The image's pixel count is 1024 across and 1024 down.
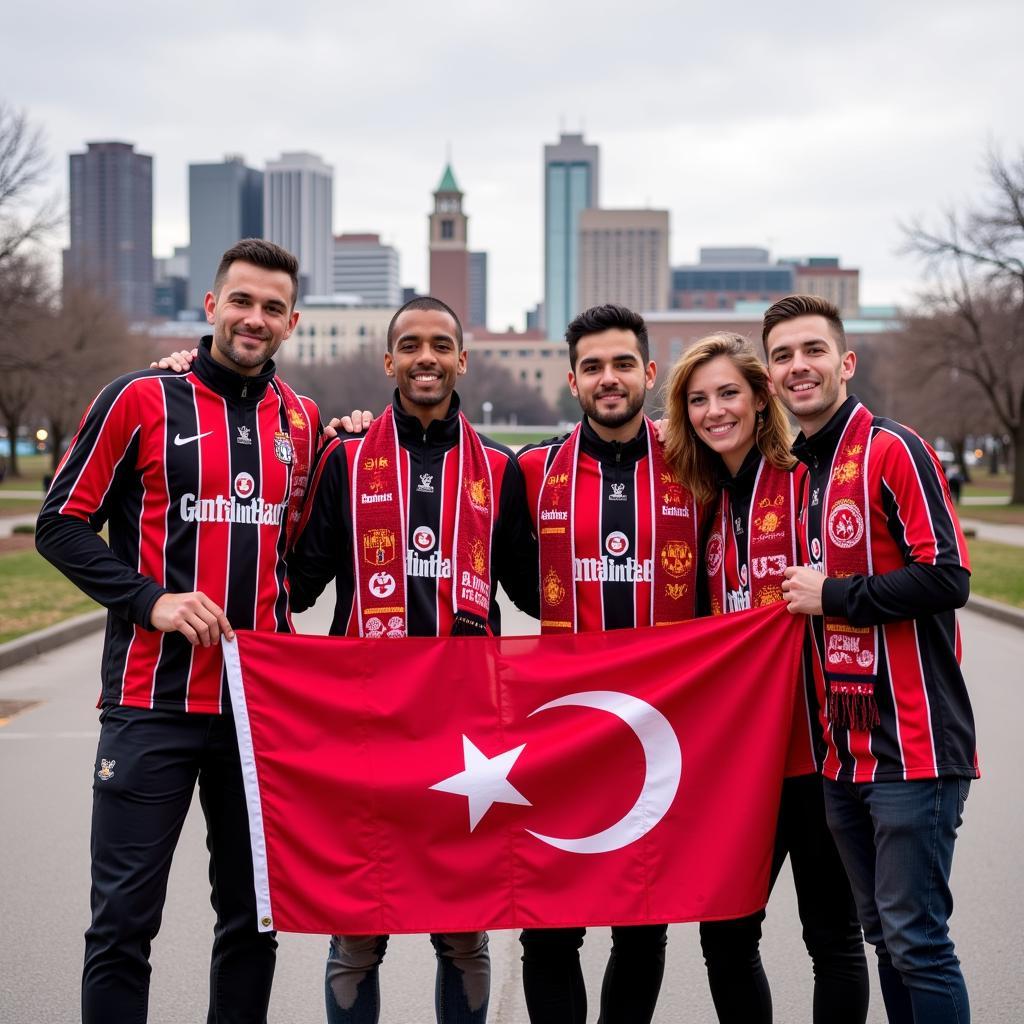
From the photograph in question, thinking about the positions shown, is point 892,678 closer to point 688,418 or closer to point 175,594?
point 688,418

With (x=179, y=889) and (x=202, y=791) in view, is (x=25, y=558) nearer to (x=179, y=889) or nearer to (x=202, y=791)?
(x=179, y=889)

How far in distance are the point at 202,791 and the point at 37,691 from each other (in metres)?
7.13

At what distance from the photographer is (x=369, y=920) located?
153 inches

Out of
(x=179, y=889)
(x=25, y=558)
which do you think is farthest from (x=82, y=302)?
(x=179, y=889)

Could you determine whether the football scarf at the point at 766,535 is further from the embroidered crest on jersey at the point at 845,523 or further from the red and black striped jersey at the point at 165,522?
the red and black striped jersey at the point at 165,522

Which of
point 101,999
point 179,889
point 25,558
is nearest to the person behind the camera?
point 101,999

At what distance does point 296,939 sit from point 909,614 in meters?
3.22

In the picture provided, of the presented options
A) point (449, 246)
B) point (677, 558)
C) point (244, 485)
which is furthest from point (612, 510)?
point (449, 246)

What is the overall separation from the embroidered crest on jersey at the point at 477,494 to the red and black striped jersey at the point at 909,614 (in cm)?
113

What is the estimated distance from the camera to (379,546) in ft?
13.1

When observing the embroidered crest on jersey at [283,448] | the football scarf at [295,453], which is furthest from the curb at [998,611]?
the embroidered crest on jersey at [283,448]

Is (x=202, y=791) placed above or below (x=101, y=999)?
above

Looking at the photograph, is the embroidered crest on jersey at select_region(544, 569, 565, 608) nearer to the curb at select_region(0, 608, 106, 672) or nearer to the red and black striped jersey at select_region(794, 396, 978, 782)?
the red and black striped jersey at select_region(794, 396, 978, 782)

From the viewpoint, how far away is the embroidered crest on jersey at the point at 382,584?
403 cm
